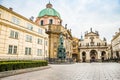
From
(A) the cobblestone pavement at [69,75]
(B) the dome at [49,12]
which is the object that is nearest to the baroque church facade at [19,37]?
(A) the cobblestone pavement at [69,75]

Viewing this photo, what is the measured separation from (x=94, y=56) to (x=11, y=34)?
63.1 metres

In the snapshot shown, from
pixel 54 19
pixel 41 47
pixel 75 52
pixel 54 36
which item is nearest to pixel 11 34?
pixel 41 47

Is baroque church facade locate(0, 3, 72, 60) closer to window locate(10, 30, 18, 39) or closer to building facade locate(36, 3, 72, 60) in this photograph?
window locate(10, 30, 18, 39)

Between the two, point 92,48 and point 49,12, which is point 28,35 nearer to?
point 49,12

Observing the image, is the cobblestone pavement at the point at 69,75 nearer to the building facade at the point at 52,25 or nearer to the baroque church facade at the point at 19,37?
the baroque church facade at the point at 19,37

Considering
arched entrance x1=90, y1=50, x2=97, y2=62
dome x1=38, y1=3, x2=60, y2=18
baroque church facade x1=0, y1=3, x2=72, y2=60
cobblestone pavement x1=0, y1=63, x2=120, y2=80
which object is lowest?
cobblestone pavement x1=0, y1=63, x2=120, y2=80

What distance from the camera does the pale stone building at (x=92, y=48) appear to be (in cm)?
7840

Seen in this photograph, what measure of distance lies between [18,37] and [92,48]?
59.7 meters

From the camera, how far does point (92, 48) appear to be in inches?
3162

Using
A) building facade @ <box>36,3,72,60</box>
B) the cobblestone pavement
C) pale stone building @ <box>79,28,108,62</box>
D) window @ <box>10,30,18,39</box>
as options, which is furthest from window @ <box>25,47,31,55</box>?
pale stone building @ <box>79,28,108,62</box>

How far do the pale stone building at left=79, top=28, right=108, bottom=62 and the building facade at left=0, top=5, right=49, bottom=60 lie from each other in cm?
4770

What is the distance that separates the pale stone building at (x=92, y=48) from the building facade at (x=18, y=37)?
4770 cm

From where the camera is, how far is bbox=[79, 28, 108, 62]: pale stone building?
257ft

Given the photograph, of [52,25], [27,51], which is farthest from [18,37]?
[52,25]
